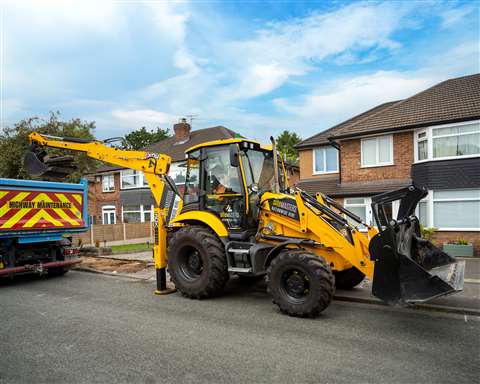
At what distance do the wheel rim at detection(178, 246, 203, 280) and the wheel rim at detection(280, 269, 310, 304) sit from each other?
196cm

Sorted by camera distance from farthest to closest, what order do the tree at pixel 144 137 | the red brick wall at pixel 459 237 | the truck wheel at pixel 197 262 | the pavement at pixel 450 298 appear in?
1. the tree at pixel 144 137
2. the red brick wall at pixel 459 237
3. the truck wheel at pixel 197 262
4. the pavement at pixel 450 298

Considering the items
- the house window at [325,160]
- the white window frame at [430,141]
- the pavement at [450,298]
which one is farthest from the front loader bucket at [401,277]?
the house window at [325,160]

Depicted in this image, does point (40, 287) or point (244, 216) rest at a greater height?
point (244, 216)

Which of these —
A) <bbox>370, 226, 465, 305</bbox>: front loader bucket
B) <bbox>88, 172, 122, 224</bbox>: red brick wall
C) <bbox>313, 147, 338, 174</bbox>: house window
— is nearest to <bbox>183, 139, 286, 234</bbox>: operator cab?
<bbox>370, 226, 465, 305</bbox>: front loader bucket

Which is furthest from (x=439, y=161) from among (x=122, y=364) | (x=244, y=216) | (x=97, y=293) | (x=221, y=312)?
(x=122, y=364)

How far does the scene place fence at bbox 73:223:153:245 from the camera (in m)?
19.2

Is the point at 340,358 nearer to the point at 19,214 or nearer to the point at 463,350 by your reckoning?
the point at 463,350

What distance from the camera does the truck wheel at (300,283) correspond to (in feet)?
18.2

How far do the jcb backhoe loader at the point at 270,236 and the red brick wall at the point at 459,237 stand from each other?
8.21 metres

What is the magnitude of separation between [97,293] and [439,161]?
12448mm

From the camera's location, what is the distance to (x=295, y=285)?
5898 millimetres

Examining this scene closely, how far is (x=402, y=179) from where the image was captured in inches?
609

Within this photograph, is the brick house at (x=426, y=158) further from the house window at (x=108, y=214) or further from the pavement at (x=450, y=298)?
the house window at (x=108, y=214)

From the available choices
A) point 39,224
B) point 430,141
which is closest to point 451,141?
point 430,141
